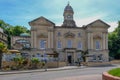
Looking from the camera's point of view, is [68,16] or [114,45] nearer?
[68,16]

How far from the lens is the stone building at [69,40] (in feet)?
211

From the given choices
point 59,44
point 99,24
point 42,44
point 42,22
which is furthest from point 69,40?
point 99,24

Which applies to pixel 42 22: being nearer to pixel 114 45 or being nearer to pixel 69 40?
pixel 69 40

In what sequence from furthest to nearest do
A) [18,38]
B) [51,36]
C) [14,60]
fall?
1. [18,38]
2. [51,36]
3. [14,60]

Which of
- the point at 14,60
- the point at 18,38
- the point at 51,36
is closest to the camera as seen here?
the point at 14,60

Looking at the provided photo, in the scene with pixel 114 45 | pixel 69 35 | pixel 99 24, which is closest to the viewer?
pixel 69 35

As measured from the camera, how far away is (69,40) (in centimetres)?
6669

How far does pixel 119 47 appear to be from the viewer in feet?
257

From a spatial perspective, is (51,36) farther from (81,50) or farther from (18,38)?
(18,38)

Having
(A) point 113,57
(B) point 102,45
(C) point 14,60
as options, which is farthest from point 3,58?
(A) point 113,57

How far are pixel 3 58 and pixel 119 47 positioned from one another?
139ft

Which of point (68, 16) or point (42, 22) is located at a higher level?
point (68, 16)

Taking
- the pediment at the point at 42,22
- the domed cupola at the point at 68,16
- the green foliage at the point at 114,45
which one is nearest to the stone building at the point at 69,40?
the pediment at the point at 42,22

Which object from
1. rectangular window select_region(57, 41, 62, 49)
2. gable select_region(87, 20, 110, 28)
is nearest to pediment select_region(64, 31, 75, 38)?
rectangular window select_region(57, 41, 62, 49)
